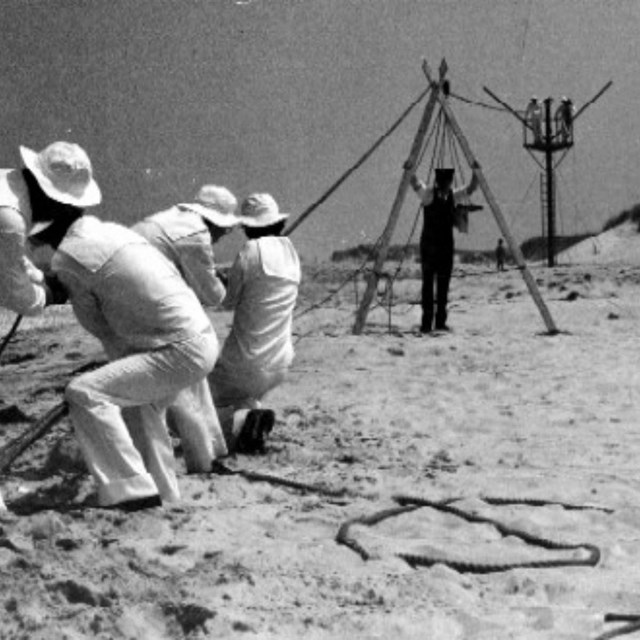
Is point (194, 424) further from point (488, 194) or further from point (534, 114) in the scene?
point (534, 114)

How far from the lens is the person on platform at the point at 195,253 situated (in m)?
6.60

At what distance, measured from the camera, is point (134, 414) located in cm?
605

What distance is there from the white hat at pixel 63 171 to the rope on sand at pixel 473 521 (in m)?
1.74

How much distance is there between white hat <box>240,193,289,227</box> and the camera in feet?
25.5

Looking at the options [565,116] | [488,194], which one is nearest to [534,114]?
[565,116]

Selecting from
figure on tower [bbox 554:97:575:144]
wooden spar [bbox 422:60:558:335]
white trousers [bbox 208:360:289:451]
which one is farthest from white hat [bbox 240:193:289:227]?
figure on tower [bbox 554:97:575:144]

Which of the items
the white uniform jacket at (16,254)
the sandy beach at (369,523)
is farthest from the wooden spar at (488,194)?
the white uniform jacket at (16,254)

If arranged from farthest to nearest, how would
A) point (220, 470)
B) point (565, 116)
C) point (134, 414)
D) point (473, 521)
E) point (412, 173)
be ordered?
point (565, 116), point (412, 173), point (220, 470), point (134, 414), point (473, 521)

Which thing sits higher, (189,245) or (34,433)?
(189,245)

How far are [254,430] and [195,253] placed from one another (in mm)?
1115

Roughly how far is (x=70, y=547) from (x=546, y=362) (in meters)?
7.47

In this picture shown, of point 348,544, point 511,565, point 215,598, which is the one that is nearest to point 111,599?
point 215,598

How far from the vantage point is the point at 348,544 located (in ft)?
17.3

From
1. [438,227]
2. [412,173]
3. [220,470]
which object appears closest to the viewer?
[220,470]
